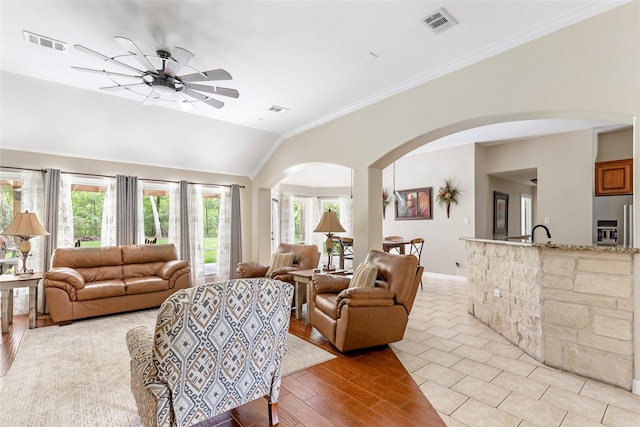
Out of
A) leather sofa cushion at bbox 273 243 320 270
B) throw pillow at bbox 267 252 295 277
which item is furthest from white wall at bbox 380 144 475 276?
throw pillow at bbox 267 252 295 277

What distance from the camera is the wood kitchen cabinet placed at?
4.91 meters

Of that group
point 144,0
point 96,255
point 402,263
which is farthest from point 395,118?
point 96,255

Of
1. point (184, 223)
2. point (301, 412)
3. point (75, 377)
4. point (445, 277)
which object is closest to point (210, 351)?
point (301, 412)

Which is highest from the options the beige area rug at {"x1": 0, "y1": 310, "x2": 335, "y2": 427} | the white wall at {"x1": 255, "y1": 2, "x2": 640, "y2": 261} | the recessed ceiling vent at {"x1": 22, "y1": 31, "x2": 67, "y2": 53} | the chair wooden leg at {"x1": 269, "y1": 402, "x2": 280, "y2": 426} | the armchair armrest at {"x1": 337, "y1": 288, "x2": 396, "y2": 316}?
the recessed ceiling vent at {"x1": 22, "y1": 31, "x2": 67, "y2": 53}

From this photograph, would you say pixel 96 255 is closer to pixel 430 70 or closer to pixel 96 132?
pixel 96 132

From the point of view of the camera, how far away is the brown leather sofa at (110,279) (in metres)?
4.15

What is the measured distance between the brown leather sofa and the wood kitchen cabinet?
724cm

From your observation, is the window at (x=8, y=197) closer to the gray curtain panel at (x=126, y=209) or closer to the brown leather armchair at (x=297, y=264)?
the gray curtain panel at (x=126, y=209)

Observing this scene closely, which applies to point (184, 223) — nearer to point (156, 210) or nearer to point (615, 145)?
point (156, 210)

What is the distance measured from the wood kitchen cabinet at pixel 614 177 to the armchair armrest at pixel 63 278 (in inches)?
325

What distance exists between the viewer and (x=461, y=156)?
691 cm

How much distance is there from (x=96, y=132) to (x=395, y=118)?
464 cm

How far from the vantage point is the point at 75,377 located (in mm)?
2701

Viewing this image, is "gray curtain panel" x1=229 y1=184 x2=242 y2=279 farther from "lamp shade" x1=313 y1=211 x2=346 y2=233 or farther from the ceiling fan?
the ceiling fan
